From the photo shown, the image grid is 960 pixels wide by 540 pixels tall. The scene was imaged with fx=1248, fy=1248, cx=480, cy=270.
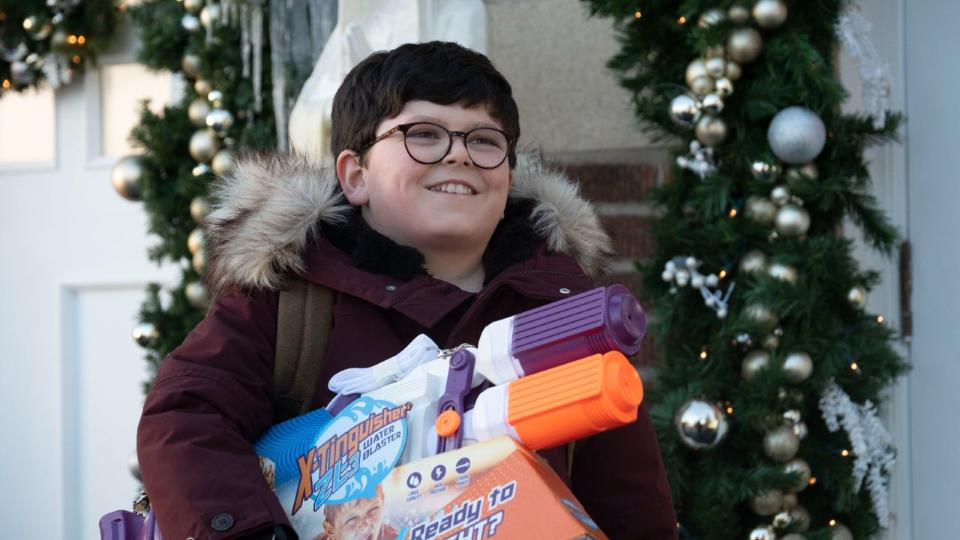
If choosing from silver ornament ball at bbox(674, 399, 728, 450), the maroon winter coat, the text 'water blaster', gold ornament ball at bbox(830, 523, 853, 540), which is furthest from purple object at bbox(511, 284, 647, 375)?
gold ornament ball at bbox(830, 523, 853, 540)

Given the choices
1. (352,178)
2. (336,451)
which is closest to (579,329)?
(336,451)

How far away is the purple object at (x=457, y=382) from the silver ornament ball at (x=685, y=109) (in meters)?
1.15

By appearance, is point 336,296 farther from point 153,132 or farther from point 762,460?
point 153,132

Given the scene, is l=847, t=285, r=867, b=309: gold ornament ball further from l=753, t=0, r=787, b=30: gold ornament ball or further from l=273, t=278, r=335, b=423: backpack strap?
l=273, t=278, r=335, b=423: backpack strap

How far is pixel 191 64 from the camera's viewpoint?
288 cm

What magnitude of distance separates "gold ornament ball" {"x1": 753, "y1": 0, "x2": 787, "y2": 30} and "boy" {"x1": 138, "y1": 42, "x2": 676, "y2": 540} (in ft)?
2.36

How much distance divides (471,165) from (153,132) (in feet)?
4.97

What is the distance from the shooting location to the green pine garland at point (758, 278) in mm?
2266

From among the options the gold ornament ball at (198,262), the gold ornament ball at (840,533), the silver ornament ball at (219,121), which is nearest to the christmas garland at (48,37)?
the silver ornament ball at (219,121)

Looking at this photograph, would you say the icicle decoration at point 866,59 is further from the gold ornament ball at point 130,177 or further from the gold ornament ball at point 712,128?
the gold ornament ball at point 130,177

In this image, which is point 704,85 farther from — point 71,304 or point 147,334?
point 71,304

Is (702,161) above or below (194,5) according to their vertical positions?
below

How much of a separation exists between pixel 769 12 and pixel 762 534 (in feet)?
3.11

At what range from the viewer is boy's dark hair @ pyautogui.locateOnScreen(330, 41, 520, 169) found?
163cm
